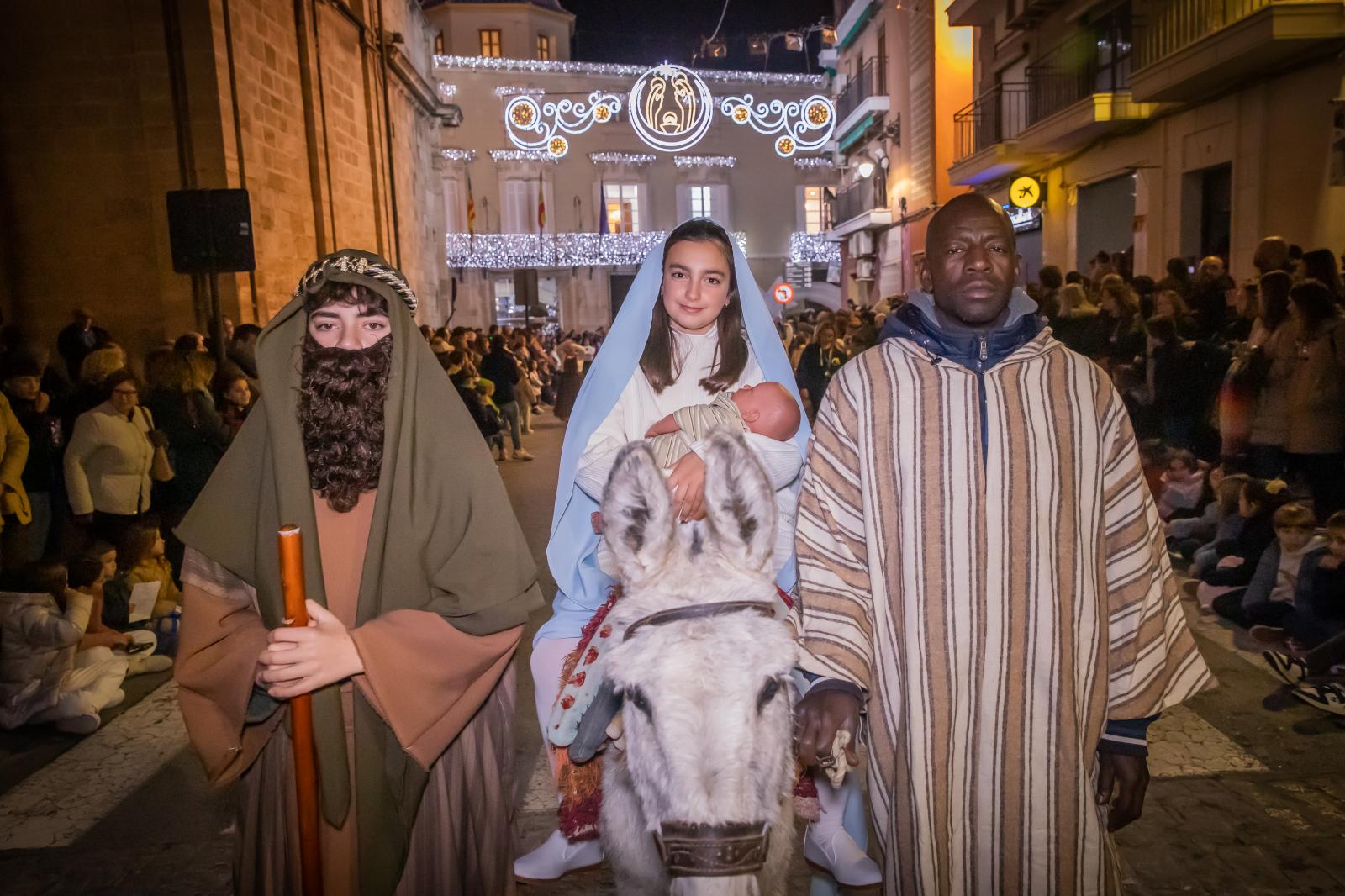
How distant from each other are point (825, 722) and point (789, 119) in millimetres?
41953

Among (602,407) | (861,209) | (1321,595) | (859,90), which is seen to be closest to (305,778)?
(602,407)

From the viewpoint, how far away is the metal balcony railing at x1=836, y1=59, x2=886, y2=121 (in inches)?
1190

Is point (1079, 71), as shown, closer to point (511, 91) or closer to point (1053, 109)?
point (1053, 109)

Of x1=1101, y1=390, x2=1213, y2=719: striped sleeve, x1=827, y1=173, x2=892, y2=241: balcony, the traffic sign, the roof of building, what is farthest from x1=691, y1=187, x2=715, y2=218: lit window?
x1=1101, y1=390, x2=1213, y2=719: striped sleeve

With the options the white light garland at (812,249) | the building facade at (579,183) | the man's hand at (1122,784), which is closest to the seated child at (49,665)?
the man's hand at (1122,784)

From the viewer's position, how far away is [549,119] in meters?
36.8

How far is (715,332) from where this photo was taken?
9.50 feet

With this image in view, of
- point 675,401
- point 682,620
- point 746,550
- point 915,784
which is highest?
point 675,401

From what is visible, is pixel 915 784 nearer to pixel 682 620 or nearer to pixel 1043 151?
pixel 682 620

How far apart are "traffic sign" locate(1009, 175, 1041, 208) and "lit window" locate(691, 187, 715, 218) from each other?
77.6ft

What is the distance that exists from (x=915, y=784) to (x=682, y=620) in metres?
0.72

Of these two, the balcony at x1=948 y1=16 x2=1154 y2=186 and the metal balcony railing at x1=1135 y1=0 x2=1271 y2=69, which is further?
the balcony at x1=948 y1=16 x2=1154 y2=186

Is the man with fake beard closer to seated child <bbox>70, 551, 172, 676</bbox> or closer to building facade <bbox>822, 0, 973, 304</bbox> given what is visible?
seated child <bbox>70, 551, 172, 676</bbox>

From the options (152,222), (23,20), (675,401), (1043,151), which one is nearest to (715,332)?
(675,401)
